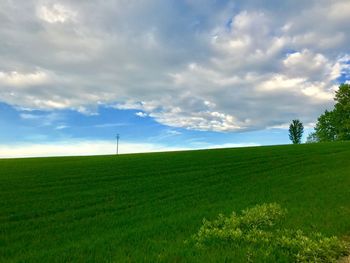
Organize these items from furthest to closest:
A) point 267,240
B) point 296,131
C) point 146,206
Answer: point 296,131
point 146,206
point 267,240

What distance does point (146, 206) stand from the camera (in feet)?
59.1

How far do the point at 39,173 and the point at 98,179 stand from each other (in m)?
7.27

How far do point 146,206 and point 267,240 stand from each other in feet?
28.9

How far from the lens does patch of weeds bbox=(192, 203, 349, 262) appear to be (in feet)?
30.8

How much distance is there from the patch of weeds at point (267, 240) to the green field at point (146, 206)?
23.2 inches

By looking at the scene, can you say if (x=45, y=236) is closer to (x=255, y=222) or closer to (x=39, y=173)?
(x=255, y=222)

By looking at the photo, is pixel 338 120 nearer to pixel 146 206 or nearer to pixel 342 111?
pixel 342 111

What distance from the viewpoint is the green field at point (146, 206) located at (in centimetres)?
1079

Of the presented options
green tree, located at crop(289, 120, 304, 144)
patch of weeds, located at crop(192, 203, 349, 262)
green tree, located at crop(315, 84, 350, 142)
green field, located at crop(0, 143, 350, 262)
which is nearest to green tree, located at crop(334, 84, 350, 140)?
green tree, located at crop(315, 84, 350, 142)

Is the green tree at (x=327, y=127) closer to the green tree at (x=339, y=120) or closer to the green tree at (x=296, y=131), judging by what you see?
the green tree at (x=339, y=120)

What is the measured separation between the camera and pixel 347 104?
8219cm

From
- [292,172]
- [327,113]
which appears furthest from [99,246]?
[327,113]

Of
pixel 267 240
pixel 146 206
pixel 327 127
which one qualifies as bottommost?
pixel 267 240

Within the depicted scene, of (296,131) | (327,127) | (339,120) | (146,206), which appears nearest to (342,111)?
(339,120)
